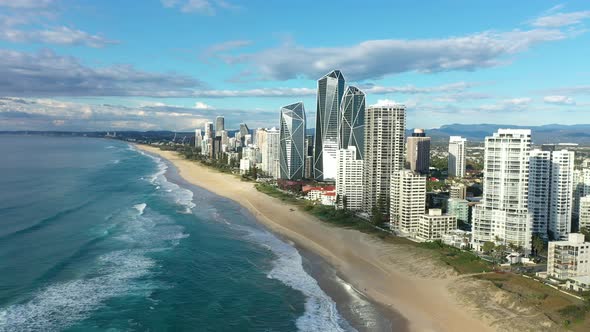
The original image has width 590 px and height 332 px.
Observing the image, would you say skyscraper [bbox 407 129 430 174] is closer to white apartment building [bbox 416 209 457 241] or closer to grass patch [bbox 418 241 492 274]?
white apartment building [bbox 416 209 457 241]

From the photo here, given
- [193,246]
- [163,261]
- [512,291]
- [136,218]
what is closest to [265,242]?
[193,246]

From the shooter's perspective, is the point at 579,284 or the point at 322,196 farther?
the point at 322,196

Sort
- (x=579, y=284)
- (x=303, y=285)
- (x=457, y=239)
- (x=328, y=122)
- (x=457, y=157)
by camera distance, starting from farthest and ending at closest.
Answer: (x=457, y=157) < (x=328, y=122) < (x=457, y=239) < (x=303, y=285) < (x=579, y=284)

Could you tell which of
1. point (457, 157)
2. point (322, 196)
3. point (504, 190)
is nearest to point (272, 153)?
point (322, 196)

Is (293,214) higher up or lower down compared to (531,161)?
lower down

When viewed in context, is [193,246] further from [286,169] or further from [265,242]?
[286,169]

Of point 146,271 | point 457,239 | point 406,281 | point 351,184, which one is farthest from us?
point 351,184

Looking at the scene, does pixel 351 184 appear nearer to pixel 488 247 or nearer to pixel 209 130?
pixel 488 247
